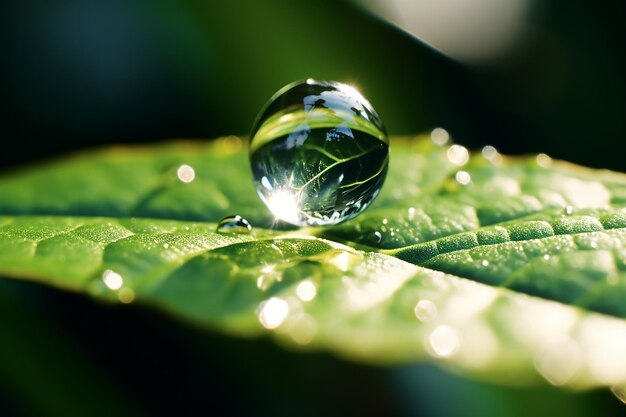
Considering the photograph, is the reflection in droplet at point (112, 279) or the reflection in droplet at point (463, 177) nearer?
the reflection in droplet at point (112, 279)

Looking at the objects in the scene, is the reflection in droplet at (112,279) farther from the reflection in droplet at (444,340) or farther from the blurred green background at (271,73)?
the blurred green background at (271,73)

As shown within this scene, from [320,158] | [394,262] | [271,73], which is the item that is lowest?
[394,262]

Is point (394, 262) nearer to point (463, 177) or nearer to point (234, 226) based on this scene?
point (234, 226)

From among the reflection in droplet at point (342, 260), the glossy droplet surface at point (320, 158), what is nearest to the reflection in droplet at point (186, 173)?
the glossy droplet surface at point (320, 158)

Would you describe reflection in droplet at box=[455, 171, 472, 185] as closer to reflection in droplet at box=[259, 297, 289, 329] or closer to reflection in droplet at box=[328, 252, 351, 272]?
reflection in droplet at box=[328, 252, 351, 272]

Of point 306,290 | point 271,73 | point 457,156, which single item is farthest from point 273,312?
point 271,73

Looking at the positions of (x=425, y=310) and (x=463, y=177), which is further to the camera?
(x=463, y=177)

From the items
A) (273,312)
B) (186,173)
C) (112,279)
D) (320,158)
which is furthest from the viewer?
(186,173)
